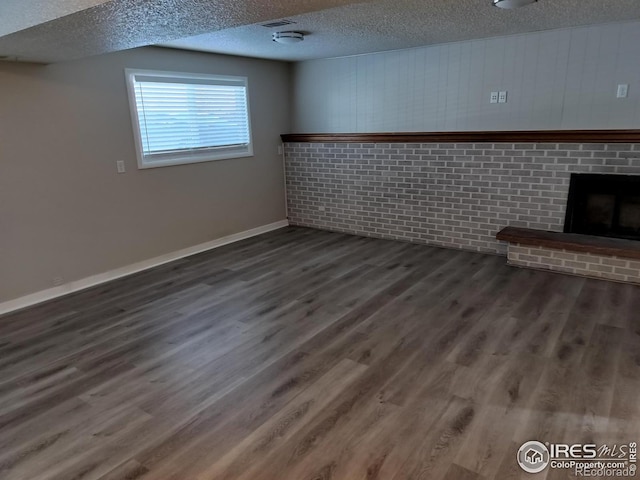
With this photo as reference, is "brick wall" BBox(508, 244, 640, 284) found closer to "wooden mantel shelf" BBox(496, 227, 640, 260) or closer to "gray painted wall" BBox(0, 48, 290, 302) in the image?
"wooden mantel shelf" BBox(496, 227, 640, 260)

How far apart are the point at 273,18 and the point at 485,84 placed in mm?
2983

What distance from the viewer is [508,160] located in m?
4.52

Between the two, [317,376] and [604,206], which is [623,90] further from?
[317,376]

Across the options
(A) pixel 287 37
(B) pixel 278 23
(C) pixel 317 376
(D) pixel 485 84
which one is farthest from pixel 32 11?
(D) pixel 485 84

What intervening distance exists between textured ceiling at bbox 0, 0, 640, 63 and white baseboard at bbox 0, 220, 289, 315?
1929 millimetres

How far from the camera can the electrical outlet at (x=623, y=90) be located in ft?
12.6

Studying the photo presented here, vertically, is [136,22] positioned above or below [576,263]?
above

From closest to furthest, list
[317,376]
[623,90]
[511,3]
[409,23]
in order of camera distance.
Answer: [317,376], [511,3], [409,23], [623,90]

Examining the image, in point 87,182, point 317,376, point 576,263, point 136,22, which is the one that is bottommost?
point 317,376

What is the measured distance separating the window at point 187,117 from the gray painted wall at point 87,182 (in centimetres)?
10

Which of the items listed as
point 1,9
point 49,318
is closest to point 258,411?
point 49,318

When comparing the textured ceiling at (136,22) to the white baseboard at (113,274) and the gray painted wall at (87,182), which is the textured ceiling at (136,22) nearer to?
the gray painted wall at (87,182)

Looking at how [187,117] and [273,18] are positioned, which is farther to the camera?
[187,117]

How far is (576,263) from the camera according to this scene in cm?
395
